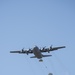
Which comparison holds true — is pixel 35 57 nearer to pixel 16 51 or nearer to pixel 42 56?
pixel 42 56

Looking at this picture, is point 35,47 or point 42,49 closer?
point 35,47

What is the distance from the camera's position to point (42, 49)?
132 metres

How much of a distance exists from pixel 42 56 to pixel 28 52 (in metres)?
7.94

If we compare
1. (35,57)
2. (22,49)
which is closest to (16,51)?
(22,49)

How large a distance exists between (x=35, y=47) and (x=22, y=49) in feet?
46.9

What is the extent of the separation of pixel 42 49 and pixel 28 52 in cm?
699

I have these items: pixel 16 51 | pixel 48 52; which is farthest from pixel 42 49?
pixel 16 51

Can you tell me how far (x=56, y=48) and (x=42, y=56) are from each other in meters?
9.28

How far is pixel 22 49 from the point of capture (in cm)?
13700

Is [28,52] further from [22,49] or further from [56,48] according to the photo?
[56,48]

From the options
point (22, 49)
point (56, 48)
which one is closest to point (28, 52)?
point (22, 49)

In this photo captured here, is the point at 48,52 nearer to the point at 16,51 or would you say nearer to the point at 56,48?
the point at 56,48

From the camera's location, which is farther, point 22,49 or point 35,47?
point 22,49

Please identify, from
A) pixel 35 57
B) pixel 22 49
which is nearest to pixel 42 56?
pixel 35 57
